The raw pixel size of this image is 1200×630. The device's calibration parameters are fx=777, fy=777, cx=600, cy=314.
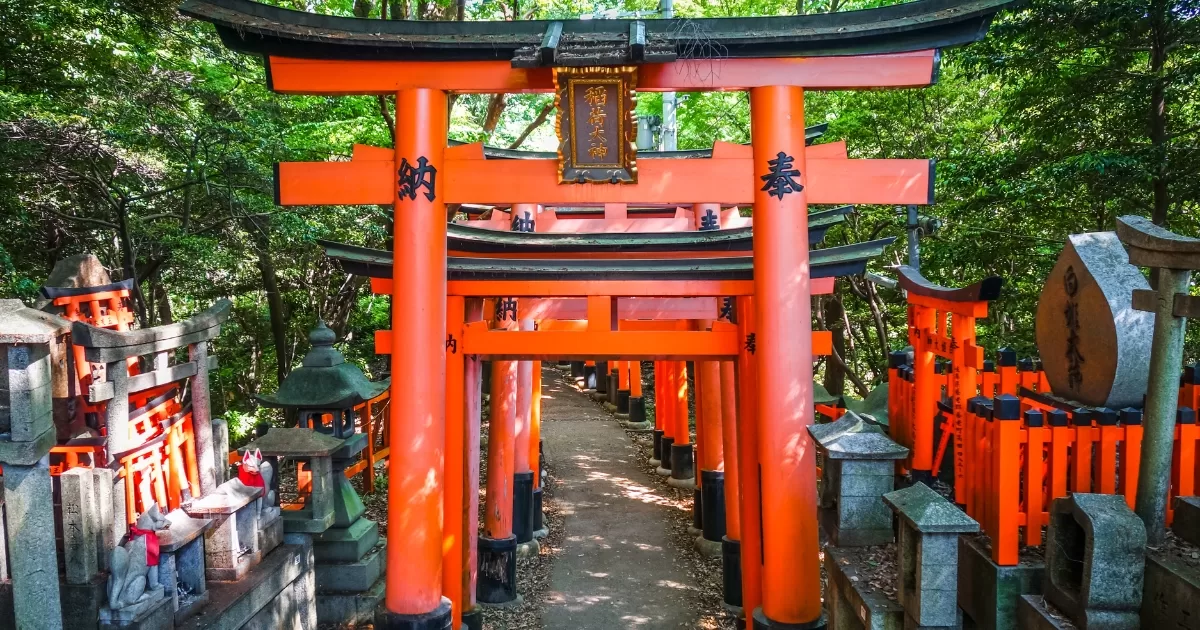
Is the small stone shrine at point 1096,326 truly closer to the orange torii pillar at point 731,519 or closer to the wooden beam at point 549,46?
the wooden beam at point 549,46

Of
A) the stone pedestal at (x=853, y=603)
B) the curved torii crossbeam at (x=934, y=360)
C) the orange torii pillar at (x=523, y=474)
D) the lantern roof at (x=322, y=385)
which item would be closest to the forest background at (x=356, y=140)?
the lantern roof at (x=322, y=385)

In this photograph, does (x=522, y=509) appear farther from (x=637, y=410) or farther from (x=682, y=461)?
(x=637, y=410)

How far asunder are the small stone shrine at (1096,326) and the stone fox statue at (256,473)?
7.44 meters

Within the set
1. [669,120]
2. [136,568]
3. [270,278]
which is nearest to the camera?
[136,568]

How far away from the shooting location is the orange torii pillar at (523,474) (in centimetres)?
1238

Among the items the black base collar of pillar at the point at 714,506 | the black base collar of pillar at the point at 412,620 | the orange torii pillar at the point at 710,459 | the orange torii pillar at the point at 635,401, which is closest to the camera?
the black base collar of pillar at the point at 412,620

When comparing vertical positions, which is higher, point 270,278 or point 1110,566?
point 270,278

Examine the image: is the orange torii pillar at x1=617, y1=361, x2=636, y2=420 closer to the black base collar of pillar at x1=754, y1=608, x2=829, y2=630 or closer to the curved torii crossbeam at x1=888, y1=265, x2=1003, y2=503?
the curved torii crossbeam at x1=888, y1=265, x2=1003, y2=503

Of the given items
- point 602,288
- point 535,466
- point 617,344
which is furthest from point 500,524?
point 602,288

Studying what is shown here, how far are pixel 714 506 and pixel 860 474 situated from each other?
6.70m

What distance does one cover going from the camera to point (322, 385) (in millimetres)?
10203

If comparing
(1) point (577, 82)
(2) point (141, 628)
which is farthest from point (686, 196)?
(2) point (141, 628)

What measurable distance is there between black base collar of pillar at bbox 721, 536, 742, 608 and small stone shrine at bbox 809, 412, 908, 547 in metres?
4.44

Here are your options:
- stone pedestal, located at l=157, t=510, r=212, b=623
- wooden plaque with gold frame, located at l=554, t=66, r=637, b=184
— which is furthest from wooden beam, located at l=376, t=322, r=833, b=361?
stone pedestal, located at l=157, t=510, r=212, b=623
